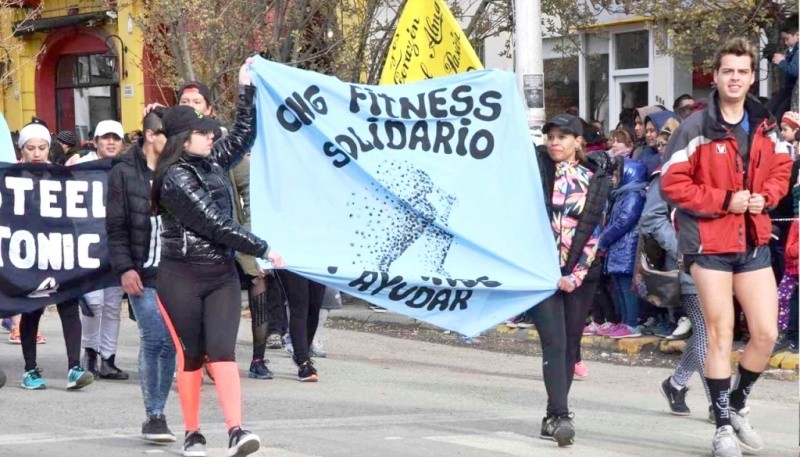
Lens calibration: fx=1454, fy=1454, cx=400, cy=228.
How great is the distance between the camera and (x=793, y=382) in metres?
10.5

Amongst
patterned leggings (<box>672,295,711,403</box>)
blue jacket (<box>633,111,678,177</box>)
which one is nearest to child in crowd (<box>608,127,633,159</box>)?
blue jacket (<box>633,111,678,177</box>)

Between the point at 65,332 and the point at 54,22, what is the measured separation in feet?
63.3

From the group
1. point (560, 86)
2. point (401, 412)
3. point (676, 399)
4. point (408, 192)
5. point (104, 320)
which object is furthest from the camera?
point (560, 86)

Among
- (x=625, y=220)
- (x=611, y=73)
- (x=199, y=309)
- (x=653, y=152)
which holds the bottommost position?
(x=199, y=309)

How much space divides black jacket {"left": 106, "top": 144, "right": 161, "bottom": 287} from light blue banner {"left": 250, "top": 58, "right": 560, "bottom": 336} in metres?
0.64

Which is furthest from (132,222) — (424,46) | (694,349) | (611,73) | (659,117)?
(611,73)

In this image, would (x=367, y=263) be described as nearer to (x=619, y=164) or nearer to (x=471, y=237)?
(x=471, y=237)

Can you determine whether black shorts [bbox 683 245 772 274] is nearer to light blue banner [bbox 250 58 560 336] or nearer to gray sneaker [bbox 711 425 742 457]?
gray sneaker [bbox 711 425 742 457]

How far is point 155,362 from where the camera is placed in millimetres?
7961

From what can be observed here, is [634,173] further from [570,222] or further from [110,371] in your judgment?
[110,371]

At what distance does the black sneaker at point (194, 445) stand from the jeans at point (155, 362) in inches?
20.7

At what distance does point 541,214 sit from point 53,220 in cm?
379

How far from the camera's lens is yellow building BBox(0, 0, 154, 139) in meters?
27.2

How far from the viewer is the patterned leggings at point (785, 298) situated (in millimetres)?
11031
